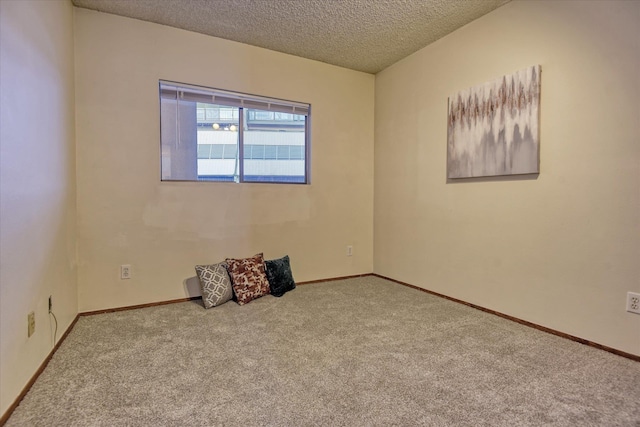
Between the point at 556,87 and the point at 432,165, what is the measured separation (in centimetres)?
117

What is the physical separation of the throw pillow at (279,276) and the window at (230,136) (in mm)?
875

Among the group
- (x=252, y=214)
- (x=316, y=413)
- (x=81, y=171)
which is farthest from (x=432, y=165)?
(x=81, y=171)

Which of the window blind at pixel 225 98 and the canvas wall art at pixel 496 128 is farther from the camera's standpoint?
the window blind at pixel 225 98

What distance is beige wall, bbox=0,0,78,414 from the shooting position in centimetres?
139

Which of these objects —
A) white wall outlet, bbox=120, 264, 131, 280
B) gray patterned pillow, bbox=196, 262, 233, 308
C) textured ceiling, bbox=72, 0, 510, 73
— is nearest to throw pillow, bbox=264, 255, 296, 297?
gray patterned pillow, bbox=196, 262, 233, 308

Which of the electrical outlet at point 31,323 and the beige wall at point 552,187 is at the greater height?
the beige wall at point 552,187

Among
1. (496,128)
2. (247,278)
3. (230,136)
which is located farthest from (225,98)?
(496,128)

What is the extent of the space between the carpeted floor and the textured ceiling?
2.42m

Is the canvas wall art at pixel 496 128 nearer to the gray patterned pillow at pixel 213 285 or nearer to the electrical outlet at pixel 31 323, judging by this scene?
the gray patterned pillow at pixel 213 285

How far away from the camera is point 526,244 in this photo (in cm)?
239

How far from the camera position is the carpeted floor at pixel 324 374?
1362 millimetres

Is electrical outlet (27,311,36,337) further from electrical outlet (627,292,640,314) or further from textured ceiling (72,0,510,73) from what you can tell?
electrical outlet (627,292,640,314)

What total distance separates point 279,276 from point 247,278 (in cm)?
33

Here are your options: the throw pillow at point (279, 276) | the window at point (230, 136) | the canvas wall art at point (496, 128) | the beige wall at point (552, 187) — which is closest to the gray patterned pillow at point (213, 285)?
the throw pillow at point (279, 276)
